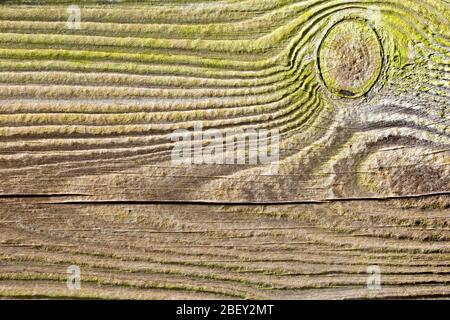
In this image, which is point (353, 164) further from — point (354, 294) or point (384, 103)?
point (354, 294)

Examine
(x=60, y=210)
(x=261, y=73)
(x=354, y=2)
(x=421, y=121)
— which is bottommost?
(x=60, y=210)

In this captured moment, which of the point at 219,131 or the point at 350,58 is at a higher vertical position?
the point at 350,58

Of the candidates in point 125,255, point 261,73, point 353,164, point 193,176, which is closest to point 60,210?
point 125,255

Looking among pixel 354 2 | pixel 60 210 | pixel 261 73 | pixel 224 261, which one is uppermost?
pixel 354 2
